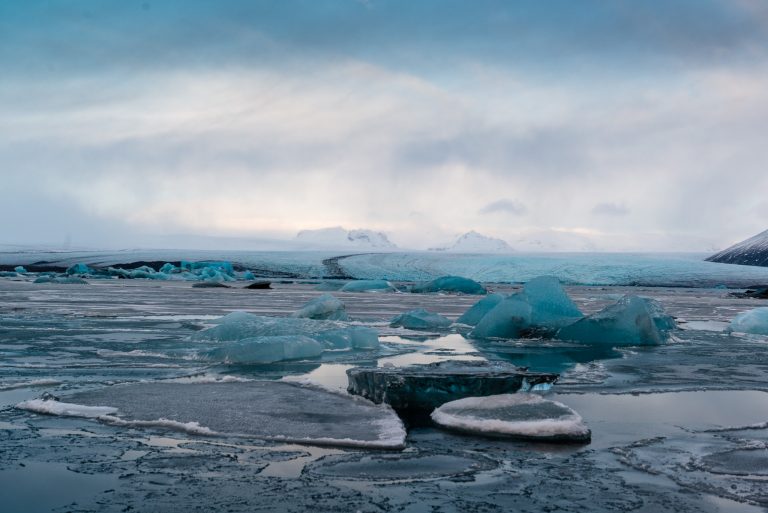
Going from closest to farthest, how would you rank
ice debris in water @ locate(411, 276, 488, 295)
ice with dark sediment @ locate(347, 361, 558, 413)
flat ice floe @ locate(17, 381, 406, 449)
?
flat ice floe @ locate(17, 381, 406, 449) < ice with dark sediment @ locate(347, 361, 558, 413) < ice debris in water @ locate(411, 276, 488, 295)

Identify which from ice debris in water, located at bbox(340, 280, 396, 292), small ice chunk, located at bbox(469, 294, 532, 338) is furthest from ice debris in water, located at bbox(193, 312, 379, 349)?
ice debris in water, located at bbox(340, 280, 396, 292)

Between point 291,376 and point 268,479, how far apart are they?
220 cm

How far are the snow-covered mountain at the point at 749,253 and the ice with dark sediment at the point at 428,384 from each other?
4867 centimetres

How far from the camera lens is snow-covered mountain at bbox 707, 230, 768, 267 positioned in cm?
4881

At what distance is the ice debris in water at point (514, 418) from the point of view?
3002mm

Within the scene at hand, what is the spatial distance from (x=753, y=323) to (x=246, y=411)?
6.98 meters

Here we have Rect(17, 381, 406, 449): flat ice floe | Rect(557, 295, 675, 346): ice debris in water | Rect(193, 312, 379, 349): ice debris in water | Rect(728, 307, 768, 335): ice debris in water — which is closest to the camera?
Rect(17, 381, 406, 449): flat ice floe

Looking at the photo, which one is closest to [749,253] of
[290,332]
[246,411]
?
[290,332]

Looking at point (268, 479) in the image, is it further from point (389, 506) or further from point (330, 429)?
point (330, 429)

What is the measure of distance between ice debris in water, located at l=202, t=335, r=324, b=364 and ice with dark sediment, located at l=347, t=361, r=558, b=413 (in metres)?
1.47

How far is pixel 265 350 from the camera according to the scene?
17.4ft

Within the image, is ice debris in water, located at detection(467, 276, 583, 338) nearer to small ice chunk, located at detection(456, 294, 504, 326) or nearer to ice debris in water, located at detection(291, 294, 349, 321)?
small ice chunk, located at detection(456, 294, 504, 326)

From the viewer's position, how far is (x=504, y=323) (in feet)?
24.7

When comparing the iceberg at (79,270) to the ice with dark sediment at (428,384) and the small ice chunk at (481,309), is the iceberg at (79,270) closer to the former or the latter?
the small ice chunk at (481,309)
